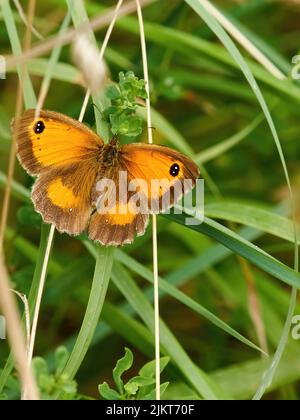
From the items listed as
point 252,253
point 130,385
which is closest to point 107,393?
point 130,385

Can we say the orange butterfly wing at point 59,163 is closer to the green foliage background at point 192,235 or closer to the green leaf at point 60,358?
the green foliage background at point 192,235

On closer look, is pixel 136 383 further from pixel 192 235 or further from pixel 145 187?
pixel 192 235

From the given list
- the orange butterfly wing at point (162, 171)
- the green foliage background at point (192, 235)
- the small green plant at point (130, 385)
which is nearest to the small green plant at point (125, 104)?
the orange butterfly wing at point (162, 171)

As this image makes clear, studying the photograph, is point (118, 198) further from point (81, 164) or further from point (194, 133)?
point (194, 133)

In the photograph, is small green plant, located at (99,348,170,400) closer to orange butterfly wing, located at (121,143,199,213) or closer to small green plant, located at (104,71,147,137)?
orange butterfly wing, located at (121,143,199,213)

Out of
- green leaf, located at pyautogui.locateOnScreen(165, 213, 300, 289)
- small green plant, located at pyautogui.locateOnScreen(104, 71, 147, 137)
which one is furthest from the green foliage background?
small green plant, located at pyautogui.locateOnScreen(104, 71, 147, 137)

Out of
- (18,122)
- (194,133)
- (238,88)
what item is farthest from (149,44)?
(18,122)
